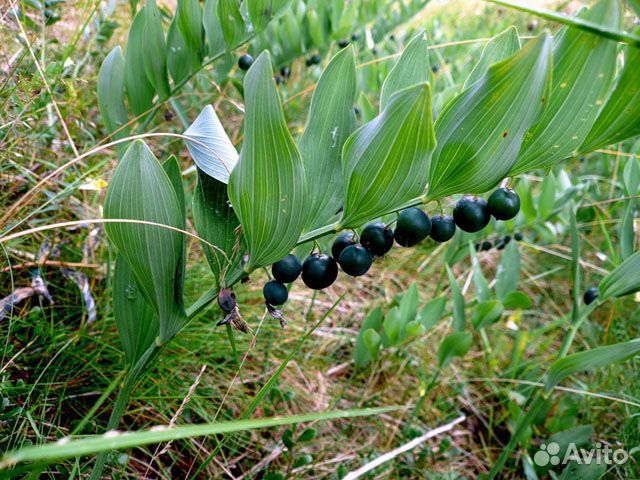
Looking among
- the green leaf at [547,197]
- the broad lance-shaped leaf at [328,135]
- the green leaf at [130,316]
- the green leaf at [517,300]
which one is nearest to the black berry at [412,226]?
the broad lance-shaped leaf at [328,135]

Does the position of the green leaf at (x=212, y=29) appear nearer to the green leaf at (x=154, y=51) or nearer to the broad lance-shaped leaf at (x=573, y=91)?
the green leaf at (x=154, y=51)

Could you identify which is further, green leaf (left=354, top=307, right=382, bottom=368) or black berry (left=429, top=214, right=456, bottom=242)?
green leaf (left=354, top=307, right=382, bottom=368)

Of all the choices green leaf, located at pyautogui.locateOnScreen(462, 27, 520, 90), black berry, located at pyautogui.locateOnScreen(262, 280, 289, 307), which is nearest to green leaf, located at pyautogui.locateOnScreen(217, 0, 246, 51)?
green leaf, located at pyautogui.locateOnScreen(462, 27, 520, 90)

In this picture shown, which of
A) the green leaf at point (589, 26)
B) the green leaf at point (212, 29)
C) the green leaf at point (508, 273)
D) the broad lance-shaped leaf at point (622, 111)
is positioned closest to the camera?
the green leaf at point (589, 26)

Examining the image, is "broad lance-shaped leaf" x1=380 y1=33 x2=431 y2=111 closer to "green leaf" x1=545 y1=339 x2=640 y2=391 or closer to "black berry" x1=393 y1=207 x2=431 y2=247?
"black berry" x1=393 y1=207 x2=431 y2=247

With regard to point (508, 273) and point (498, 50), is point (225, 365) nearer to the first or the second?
point (508, 273)

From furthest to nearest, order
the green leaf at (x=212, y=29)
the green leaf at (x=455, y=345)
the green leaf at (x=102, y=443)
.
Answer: the green leaf at (x=455, y=345) → the green leaf at (x=212, y=29) → the green leaf at (x=102, y=443)
